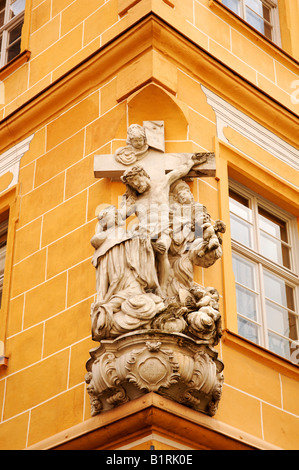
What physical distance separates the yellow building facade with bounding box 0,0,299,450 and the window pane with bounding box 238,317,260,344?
19mm

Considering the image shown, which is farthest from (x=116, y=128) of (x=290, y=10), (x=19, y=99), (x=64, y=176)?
(x=290, y=10)

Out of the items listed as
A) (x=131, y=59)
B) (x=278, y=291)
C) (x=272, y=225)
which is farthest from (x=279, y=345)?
(x=131, y=59)

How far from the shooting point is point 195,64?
389 inches

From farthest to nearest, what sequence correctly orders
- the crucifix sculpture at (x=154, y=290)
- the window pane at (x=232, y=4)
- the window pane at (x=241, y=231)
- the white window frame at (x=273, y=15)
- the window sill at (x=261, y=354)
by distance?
the white window frame at (x=273, y=15) < the window pane at (x=232, y=4) < the window pane at (x=241, y=231) < the window sill at (x=261, y=354) < the crucifix sculpture at (x=154, y=290)

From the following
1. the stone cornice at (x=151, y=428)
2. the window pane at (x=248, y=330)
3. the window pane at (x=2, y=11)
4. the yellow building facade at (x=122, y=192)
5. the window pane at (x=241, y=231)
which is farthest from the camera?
the window pane at (x=2, y=11)

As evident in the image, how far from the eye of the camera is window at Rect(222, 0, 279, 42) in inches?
453

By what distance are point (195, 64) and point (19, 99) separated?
196 cm

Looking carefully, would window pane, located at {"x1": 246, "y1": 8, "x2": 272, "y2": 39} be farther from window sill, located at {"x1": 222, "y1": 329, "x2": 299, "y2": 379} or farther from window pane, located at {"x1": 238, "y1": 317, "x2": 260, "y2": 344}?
window sill, located at {"x1": 222, "y1": 329, "x2": 299, "y2": 379}

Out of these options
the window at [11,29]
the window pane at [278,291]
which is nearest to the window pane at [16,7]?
the window at [11,29]

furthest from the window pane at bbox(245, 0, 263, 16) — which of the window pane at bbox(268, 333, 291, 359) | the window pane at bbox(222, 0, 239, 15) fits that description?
the window pane at bbox(268, 333, 291, 359)

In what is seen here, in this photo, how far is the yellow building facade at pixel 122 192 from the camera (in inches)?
323

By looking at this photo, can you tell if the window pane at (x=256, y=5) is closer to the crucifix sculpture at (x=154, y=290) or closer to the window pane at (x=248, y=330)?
the crucifix sculpture at (x=154, y=290)

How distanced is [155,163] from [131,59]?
1.36 metres
